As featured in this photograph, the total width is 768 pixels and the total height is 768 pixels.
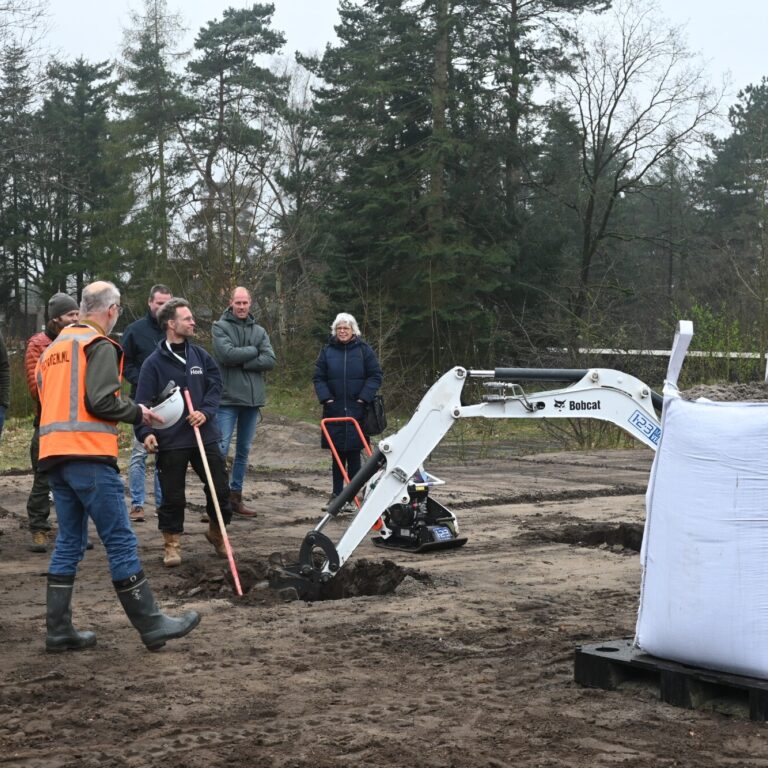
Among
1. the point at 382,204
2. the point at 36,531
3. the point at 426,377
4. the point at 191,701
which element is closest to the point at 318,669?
the point at 191,701

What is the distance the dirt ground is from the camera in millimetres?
4398

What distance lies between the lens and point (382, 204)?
32875mm

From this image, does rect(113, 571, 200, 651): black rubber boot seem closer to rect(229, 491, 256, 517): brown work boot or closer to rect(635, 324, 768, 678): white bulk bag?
rect(635, 324, 768, 678): white bulk bag

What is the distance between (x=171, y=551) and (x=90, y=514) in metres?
2.54

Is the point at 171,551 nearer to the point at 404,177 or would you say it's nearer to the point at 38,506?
the point at 38,506

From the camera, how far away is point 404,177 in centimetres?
3341

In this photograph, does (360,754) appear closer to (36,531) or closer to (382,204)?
(36,531)

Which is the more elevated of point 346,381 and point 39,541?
point 346,381

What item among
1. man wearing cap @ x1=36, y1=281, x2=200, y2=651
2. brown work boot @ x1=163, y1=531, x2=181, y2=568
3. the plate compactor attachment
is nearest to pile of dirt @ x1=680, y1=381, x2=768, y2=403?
man wearing cap @ x1=36, y1=281, x2=200, y2=651

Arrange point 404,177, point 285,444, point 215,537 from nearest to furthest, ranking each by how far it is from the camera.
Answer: point 215,537, point 285,444, point 404,177

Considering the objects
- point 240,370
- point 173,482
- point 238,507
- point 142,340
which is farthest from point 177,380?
point 238,507

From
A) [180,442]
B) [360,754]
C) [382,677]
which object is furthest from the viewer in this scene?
[180,442]

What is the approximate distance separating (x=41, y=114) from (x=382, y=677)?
142 ft

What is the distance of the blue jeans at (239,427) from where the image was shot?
10.8m
